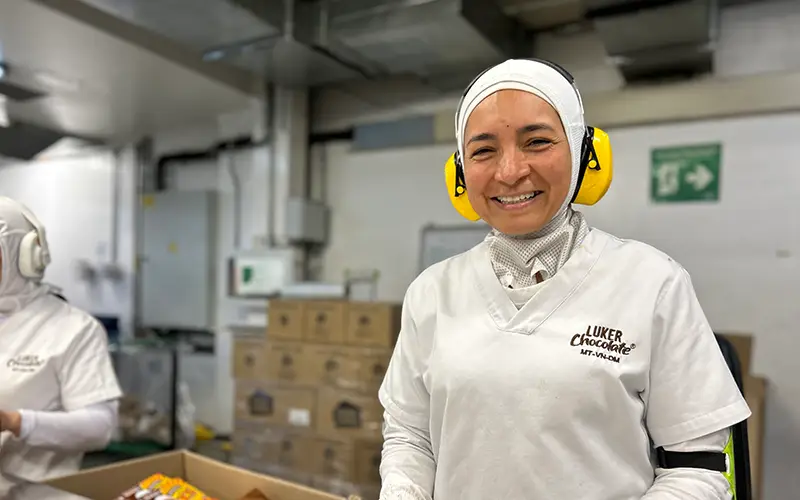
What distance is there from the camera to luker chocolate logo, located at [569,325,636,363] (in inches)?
34.0

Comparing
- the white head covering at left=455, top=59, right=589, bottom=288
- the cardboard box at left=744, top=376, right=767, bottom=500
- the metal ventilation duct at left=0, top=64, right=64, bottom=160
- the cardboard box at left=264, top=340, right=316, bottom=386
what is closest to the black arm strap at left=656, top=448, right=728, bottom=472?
the white head covering at left=455, top=59, right=589, bottom=288

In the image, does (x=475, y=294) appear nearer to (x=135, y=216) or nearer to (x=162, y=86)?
(x=162, y=86)

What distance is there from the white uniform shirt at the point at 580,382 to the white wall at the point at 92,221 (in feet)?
13.5

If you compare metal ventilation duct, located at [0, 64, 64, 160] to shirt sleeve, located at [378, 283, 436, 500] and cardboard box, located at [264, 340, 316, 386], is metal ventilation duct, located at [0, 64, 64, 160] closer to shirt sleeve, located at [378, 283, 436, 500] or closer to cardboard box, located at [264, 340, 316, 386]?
cardboard box, located at [264, 340, 316, 386]

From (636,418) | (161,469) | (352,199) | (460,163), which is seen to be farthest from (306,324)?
(636,418)

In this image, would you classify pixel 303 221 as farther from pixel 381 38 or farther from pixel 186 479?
pixel 186 479

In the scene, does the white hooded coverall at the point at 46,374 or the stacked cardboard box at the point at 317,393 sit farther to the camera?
the stacked cardboard box at the point at 317,393

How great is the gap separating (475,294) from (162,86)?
9.61ft

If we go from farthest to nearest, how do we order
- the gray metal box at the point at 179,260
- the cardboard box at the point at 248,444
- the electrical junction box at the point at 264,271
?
1. the gray metal box at the point at 179,260
2. the electrical junction box at the point at 264,271
3. the cardboard box at the point at 248,444

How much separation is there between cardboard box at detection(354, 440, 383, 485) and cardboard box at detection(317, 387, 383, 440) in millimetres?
44

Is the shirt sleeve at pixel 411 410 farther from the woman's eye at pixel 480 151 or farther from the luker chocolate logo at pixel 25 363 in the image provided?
the luker chocolate logo at pixel 25 363

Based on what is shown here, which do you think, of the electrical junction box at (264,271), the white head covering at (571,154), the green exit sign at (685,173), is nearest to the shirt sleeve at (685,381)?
the white head covering at (571,154)

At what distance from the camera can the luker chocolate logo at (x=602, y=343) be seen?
2.83 ft

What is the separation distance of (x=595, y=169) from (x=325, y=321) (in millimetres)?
2068
